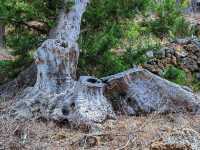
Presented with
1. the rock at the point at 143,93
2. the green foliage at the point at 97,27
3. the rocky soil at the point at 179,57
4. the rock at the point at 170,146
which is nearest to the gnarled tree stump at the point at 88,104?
the rock at the point at 143,93

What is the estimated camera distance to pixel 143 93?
315 inches

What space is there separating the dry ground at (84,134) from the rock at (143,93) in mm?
522

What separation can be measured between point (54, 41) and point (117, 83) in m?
1.25

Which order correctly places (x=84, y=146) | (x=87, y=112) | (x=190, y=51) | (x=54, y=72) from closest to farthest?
(x=84, y=146) < (x=87, y=112) < (x=54, y=72) < (x=190, y=51)

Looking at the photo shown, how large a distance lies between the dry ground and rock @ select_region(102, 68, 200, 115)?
522 mm

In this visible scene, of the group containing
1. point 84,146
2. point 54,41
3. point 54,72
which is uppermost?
point 54,41

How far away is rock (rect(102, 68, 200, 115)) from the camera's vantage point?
795cm

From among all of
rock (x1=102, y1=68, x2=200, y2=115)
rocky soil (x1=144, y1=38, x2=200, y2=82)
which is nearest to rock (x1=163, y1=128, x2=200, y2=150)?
rock (x1=102, y1=68, x2=200, y2=115)

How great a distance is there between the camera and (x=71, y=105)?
23.9ft

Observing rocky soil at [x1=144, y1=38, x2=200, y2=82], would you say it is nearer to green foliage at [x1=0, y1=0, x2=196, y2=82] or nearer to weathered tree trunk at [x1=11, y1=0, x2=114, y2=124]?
green foliage at [x1=0, y1=0, x2=196, y2=82]

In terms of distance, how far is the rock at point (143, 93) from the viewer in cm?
795

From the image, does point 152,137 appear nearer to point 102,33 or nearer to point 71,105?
point 71,105

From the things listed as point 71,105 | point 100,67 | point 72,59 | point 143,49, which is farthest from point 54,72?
point 143,49

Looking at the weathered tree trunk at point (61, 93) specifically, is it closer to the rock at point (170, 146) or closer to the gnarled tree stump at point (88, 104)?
the gnarled tree stump at point (88, 104)
